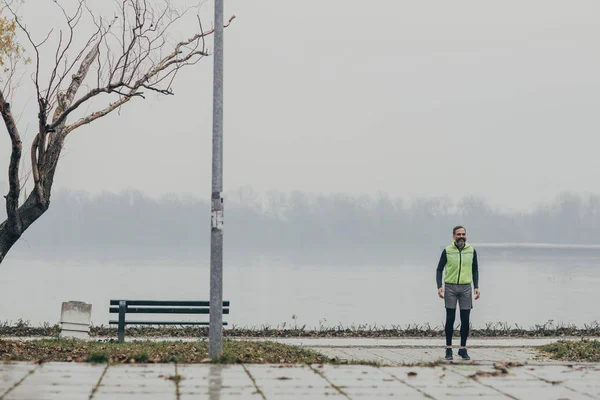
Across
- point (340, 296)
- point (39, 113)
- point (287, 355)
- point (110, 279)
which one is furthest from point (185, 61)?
point (110, 279)

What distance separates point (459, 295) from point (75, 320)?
302 inches

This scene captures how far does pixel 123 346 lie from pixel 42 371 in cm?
504

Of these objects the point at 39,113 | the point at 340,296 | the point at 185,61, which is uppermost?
the point at 185,61

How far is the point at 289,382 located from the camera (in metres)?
Result: 8.91

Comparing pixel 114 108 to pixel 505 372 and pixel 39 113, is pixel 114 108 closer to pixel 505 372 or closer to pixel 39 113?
pixel 39 113

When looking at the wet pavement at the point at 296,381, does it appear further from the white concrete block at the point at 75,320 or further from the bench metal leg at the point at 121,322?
the white concrete block at the point at 75,320

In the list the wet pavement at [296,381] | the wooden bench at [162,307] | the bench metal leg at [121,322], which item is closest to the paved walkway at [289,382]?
the wet pavement at [296,381]

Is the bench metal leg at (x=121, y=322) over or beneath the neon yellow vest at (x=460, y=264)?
beneath

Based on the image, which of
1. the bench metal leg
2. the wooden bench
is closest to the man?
the wooden bench

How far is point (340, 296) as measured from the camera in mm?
57500

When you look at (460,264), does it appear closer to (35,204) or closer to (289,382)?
(289,382)

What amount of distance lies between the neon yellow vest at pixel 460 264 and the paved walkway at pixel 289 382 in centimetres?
295

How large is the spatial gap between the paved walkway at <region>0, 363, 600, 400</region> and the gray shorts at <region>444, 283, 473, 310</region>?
9.64ft

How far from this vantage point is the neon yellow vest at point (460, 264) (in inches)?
518
